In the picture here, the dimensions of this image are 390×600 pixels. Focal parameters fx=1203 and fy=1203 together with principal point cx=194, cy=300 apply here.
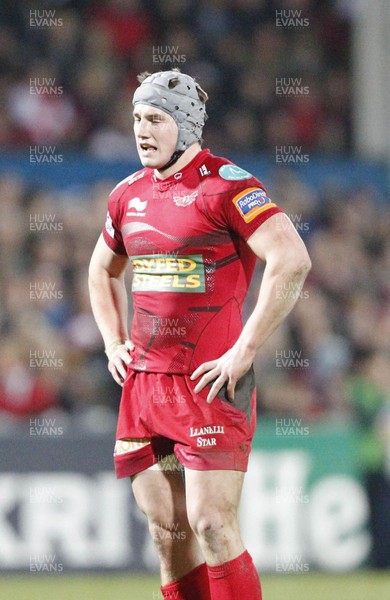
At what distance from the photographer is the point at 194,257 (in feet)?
14.3

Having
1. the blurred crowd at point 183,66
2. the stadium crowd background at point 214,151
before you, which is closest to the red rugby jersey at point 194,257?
the stadium crowd background at point 214,151

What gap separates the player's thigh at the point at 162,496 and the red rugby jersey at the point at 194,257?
0.41 m

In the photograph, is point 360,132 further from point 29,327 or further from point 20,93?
point 29,327

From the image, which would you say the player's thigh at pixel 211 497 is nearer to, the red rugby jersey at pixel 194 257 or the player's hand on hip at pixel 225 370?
the player's hand on hip at pixel 225 370

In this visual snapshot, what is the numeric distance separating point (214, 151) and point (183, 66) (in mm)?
1168

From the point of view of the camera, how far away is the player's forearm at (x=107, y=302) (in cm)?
486

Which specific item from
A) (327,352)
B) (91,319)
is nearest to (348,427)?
(327,352)

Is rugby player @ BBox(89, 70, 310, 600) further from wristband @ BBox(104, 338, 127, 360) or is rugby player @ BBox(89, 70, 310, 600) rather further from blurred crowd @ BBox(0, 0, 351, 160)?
blurred crowd @ BBox(0, 0, 351, 160)

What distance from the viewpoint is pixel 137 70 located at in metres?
11.4

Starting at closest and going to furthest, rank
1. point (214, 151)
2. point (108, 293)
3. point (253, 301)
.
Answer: point (108, 293)
point (253, 301)
point (214, 151)

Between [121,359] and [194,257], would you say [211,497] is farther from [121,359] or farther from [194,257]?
[194,257]

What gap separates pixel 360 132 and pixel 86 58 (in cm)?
270

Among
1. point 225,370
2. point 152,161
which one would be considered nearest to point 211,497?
point 225,370

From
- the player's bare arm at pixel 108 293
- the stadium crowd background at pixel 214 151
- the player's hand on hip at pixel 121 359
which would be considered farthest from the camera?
the stadium crowd background at pixel 214 151
